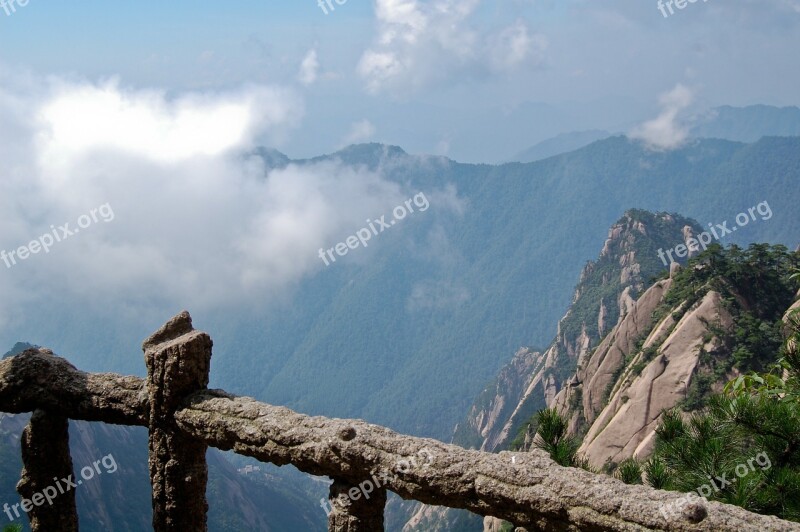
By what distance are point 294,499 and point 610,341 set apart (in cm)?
6870

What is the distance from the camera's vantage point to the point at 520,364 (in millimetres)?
121750

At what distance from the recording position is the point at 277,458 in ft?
26.8

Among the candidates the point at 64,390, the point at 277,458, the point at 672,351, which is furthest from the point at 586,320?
the point at 277,458

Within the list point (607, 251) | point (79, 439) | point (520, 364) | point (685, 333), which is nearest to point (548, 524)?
point (685, 333)

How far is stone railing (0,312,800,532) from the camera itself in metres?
6.50

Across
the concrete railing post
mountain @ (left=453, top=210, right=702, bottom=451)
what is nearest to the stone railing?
the concrete railing post

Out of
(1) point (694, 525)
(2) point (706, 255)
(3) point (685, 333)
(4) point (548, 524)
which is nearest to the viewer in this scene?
(1) point (694, 525)

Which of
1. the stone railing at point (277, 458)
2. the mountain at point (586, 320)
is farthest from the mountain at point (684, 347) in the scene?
the stone railing at point (277, 458)

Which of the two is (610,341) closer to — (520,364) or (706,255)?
(706,255)

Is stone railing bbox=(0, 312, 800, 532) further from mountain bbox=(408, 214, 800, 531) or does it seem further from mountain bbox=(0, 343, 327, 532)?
mountain bbox=(0, 343, 327, 532)

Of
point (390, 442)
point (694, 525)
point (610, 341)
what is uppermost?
point (610, 341)

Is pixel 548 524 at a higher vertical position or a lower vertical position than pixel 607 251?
lower

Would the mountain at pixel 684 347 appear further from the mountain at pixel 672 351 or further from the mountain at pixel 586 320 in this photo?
the mountain at pixel 586 320

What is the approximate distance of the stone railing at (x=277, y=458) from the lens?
6504 millimetres
